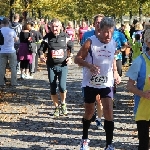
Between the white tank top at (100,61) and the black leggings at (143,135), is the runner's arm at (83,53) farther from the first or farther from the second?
the black leggings at (143,135)

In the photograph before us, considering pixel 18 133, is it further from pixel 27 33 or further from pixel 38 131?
pixel 27 33

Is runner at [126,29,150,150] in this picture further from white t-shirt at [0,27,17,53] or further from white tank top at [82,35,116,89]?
white t-shirt at [0,27,17,53]

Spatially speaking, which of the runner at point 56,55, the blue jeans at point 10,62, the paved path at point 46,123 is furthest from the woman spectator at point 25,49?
the runner at point 56,55

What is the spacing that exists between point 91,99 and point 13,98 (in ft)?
17.3

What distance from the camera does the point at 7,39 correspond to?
39.7 ft

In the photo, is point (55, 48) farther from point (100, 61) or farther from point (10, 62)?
point (10, 62)

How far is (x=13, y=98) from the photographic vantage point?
11.0 meters

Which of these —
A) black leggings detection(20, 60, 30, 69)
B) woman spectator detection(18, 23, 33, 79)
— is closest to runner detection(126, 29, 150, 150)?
woman spectator detection(18, 23, 33, 79)

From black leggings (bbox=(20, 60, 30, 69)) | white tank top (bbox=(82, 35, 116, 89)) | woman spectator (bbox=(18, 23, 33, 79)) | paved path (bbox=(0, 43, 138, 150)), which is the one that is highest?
white tank top (bbox=(82, 35, 116, 89))

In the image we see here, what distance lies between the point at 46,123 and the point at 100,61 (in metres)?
2.59

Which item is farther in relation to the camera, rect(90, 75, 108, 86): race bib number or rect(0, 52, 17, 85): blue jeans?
rect(0, 52, 17, 85): blue jeans

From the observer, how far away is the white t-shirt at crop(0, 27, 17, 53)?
12.0m

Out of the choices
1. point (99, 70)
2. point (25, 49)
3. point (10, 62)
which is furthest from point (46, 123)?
point (25, 49)

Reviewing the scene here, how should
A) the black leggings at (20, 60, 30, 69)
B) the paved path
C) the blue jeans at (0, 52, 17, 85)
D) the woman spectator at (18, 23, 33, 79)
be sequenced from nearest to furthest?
the paved path < the blue jeans at (0, 52, 17, 85) < the woman spectator at (18, 23, 33, 79) < the black leggings at (20, 60, 30, 69)
